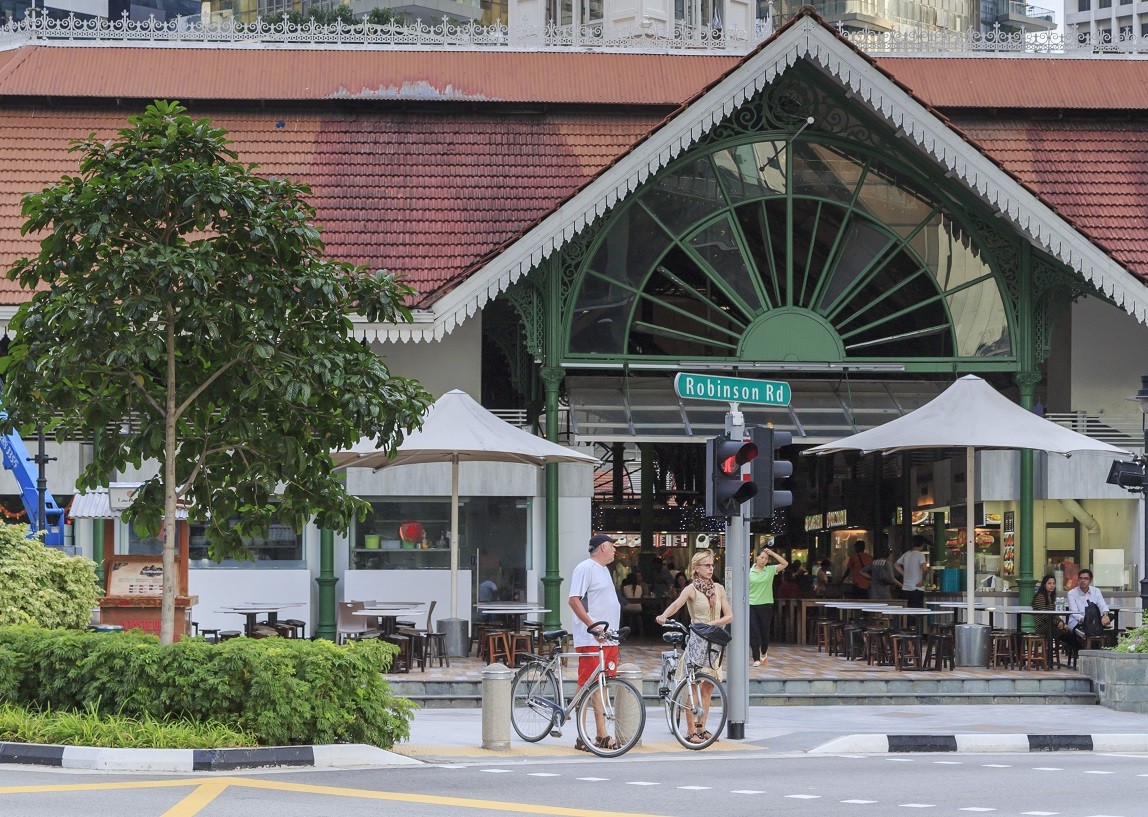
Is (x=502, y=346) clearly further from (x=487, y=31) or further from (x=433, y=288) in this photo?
(x=487, y=31)

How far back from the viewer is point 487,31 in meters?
30.8

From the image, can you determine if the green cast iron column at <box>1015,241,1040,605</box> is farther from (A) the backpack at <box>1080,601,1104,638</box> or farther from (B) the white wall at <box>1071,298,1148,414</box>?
(A) the backpack at <box>1080,601,1104,638</box>

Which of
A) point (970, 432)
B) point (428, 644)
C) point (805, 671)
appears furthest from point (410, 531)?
point (970, 432)

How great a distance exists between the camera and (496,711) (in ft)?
50.5

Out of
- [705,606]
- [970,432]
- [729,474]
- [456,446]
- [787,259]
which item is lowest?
[705,606]

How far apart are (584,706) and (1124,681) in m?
7.44

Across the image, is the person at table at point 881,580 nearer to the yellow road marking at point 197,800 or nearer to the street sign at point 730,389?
the street sign at point 730,389

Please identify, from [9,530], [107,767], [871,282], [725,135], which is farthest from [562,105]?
[107,767]

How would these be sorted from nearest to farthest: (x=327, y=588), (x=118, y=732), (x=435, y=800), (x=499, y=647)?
(x=435, y=800) < (x=118, y=732) < (x=499, y=647) < (x=327, y=588)

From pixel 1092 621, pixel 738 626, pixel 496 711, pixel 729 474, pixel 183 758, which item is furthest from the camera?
pixel 1092 621

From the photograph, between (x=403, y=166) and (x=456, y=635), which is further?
(x=403, y=166)

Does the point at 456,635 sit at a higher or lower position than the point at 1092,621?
lower

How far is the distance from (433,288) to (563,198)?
2.17 metres

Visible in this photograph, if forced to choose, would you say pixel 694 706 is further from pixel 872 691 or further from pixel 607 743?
pixel 872 691
